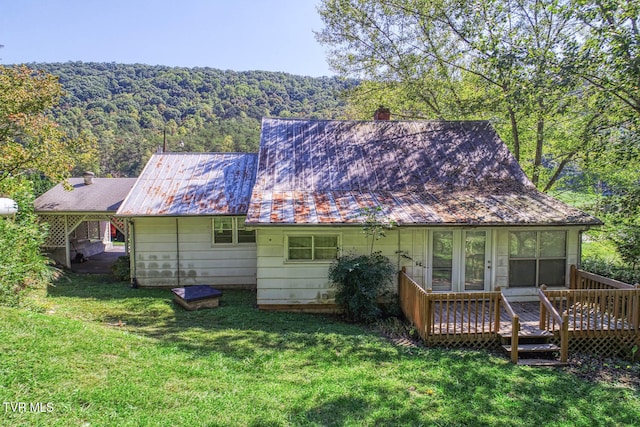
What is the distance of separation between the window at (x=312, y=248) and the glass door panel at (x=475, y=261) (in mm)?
3334

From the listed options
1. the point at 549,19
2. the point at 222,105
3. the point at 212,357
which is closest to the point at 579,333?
the point at 212,357

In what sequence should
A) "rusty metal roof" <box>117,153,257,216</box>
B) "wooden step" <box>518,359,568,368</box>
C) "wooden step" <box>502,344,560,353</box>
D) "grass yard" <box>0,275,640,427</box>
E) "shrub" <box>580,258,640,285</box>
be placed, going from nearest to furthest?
"grass yard" <box>0,275,640,427</box> → "wooden step" <box>518,359,568,368</box> → "wooden step" <box>502,344,560,353</box> → "shrub" <box>580,258,640,285</box> → "rusty metal roof" <box>117,153,257,216</box>

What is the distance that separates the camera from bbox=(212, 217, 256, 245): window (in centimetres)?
1157

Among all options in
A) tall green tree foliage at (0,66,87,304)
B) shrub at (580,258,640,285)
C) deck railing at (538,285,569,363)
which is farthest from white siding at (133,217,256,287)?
shrub at (580,258,640,285)

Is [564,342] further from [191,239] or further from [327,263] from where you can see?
[191,239]

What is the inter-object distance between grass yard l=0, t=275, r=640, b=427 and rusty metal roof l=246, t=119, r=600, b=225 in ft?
9.94

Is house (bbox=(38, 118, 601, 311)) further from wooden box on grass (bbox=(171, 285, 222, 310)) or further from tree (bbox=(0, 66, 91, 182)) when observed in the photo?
tree (bbox=(0, 66, 91, 182))

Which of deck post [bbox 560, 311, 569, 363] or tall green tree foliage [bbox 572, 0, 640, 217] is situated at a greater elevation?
tall green tree foliage [bbox 572, 0, 640, 217]

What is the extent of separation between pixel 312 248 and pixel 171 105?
190 feet

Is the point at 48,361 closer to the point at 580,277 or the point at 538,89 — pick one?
the point at 580,277

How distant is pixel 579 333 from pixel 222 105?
197ft

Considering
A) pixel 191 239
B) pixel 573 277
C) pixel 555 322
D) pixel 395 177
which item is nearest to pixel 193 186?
pixel 191 239

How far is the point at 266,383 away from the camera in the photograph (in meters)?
5.09

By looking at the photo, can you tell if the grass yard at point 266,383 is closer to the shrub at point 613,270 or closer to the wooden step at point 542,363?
the wooden step at point 542,363
